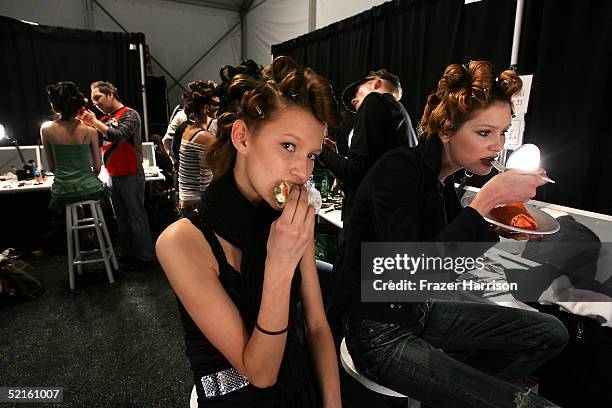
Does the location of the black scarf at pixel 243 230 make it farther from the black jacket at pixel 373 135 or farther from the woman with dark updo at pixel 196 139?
the woman with dark updo at pixel 196 139

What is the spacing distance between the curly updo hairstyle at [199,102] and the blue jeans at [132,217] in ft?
3.68

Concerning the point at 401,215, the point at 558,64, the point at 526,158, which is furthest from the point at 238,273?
the point at 558,64

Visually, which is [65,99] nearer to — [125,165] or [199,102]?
[125,165]

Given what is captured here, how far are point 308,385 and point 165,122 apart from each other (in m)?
6.35

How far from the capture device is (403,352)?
1.09 meters

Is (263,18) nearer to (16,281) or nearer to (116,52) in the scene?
(116,52)

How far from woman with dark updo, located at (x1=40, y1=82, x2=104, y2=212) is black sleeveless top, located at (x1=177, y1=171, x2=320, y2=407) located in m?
2.75

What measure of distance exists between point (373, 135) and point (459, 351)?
3.62 feet

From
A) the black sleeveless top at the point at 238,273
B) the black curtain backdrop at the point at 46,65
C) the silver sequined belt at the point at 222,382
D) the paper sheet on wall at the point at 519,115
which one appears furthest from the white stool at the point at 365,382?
the black curtain backdrop at the point at 46,65

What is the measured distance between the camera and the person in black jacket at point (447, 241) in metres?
1.04

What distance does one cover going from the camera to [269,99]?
0.91m

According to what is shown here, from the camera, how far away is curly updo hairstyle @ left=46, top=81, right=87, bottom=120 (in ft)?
9.72

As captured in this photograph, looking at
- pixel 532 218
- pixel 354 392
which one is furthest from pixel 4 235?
pixel 532 218

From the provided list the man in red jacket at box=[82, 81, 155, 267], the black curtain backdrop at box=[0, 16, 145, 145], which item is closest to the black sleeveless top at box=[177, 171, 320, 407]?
the man in red jacket at box=[82, 81, 155, 267]
